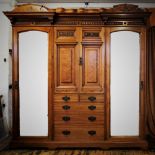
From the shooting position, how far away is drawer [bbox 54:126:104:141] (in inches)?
145

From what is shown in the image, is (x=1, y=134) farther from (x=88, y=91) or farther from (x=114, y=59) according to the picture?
(x=114, y=59)

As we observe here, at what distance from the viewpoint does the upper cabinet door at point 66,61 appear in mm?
3693

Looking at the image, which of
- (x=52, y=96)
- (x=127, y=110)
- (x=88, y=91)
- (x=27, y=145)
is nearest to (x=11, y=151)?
(x=27, y=145)

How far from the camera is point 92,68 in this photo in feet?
12.1

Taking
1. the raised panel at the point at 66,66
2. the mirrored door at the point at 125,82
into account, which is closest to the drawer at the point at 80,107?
the mirrored door at the point at 125,82

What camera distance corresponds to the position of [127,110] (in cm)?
371

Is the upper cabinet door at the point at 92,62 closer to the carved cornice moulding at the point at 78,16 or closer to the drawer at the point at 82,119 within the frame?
the carved cornice moulding at the point at 78,16

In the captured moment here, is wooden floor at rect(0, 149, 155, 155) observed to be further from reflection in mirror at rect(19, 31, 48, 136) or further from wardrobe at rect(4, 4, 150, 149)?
reflection in mirror at rect(19, 31, 48, 136)

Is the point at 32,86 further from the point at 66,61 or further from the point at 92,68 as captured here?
the point at 92,68

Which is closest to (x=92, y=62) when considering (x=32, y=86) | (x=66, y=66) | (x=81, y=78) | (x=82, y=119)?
(x=81, y=78)

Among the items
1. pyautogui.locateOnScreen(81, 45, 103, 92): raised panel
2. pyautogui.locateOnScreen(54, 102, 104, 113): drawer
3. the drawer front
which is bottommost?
pyautogui.locateOnScreen(54, 102, 104, 113): drawer

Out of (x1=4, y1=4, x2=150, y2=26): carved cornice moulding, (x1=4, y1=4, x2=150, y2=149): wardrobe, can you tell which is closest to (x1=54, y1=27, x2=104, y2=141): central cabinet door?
(x1=4, y1=4, x2=150, y2=149): wardrobe

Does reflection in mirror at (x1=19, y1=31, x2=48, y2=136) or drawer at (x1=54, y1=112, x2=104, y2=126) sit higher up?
reflection in mirror at (x1=19, y1=31, x2=48, y2=136)

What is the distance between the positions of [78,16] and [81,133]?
5.58 ft
